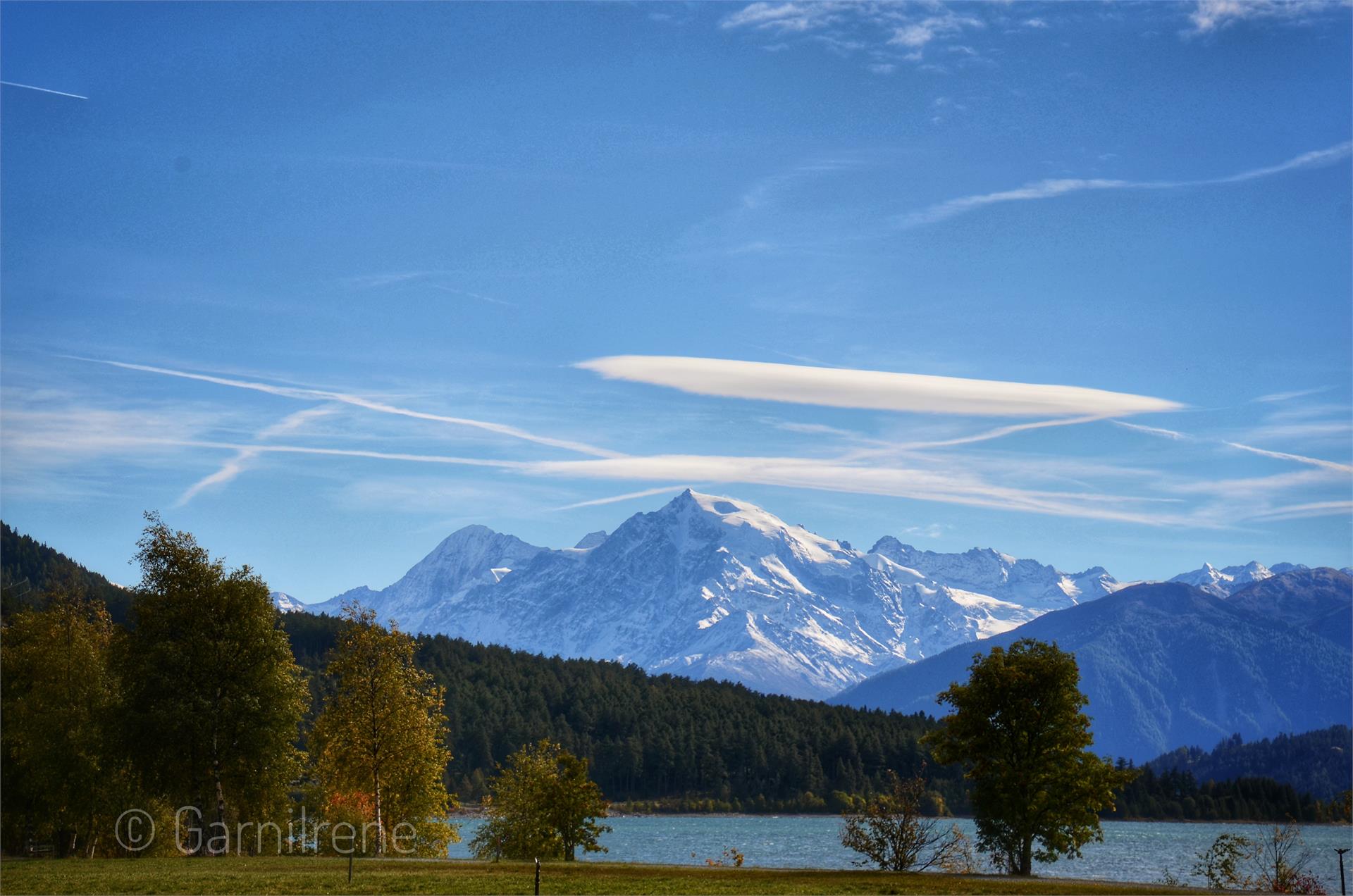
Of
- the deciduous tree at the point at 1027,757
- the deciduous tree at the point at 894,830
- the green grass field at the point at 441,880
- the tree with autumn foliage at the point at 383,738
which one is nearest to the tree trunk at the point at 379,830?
the tree with autumn foliage at the point at 383,738

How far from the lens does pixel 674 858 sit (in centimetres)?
11419

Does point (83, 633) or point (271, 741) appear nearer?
point (271, 741)

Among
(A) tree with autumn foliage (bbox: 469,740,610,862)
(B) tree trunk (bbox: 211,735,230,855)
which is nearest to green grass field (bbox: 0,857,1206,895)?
(B) tree trunk (bbox: 211,735,230,855)

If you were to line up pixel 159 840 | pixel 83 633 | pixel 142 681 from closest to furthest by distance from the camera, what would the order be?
pixel 142 681 < pixel 159 840 < pixel 83 633

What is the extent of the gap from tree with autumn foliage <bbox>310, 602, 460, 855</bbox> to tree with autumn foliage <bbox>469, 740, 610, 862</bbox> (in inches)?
131

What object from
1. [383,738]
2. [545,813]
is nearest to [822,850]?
[545,813]

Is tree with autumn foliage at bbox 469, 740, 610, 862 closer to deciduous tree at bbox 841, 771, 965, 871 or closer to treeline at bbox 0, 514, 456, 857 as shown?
treeline at bbox 0, 514, 456, 857

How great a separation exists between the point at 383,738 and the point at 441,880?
1068 inches

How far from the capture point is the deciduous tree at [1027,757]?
188 ft

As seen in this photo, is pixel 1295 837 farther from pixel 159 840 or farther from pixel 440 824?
pixel 159 840

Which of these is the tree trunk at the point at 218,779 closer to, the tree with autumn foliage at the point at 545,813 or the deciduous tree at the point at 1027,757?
the tree with autumn foliage at the point at 545,813

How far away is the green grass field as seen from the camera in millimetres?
41281

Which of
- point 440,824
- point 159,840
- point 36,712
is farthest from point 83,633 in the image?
point 440,824

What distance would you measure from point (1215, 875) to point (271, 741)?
4517 centimetres
